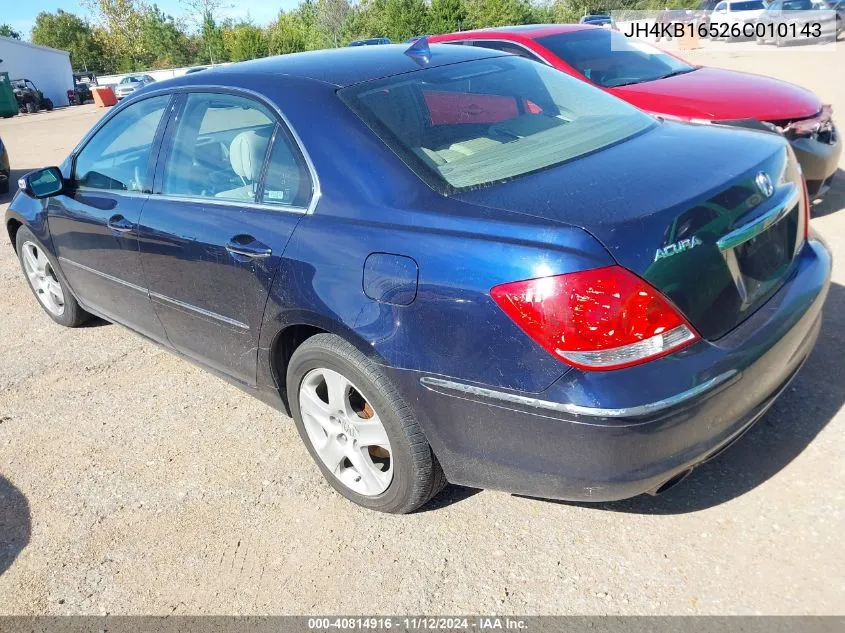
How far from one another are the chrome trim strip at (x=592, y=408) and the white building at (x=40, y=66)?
5227 centimetres

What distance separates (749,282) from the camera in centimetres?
231

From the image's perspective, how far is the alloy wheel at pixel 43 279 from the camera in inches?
193

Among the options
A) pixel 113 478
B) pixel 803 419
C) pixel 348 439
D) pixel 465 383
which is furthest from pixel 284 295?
pixel 803 419

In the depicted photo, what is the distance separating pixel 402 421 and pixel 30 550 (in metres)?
1.66

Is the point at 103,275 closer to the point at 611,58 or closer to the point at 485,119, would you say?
the point at 485,119

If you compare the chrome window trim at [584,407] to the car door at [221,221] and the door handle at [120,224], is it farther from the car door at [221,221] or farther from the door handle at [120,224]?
the door handle at [120,224]

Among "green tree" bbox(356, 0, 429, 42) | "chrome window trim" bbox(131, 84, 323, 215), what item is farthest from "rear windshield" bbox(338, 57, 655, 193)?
"green tree" bbox(356, 0, 429, 42)

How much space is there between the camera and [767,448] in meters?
2.86

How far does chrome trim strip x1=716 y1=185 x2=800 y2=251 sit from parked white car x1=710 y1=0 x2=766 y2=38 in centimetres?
3074

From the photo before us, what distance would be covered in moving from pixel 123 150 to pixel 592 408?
308 centimetres

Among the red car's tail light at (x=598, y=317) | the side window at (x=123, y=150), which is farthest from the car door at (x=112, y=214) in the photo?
the red car's tail light at (x=598, y=317)

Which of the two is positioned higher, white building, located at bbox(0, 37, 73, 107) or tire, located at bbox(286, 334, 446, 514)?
white building, located at bbox(0, 37, 73, 107)

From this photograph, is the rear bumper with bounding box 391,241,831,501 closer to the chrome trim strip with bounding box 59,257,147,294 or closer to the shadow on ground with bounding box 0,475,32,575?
the shadow on ground with bounding box 0,475,32,575

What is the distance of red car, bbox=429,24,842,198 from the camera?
5141mm
